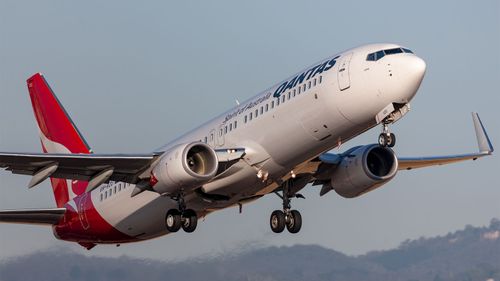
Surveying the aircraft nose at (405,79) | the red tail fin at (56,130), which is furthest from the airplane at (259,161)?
the red tail fin at (56,130)

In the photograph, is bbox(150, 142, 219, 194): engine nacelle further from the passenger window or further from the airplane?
the passenger window

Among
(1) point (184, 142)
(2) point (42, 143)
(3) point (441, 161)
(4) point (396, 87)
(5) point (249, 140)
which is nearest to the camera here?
(4) point (396, 87)

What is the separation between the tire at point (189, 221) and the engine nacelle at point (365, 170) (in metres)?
6.07

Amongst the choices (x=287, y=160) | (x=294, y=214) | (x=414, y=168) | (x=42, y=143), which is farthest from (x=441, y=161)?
(x=42, y=143)

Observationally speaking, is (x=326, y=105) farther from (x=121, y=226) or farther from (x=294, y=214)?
(x=121, y=226)

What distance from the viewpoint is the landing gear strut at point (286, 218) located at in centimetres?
4312

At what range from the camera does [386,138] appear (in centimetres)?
3766

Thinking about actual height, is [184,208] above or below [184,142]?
below

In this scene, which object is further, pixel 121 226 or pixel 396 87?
pixel 121 226

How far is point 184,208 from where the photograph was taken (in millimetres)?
40969

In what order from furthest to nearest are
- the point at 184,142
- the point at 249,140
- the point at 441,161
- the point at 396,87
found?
the point at 441,161 → the point at 184,142 → the point at 249,140 → the point at 396,87

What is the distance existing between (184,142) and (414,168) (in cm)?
1075

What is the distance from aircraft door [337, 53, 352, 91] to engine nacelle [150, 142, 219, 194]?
5144 mm

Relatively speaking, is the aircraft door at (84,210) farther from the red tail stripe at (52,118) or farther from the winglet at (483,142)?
the winglet at (483,142)
